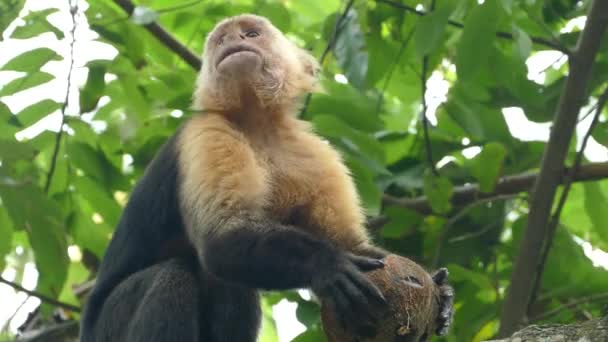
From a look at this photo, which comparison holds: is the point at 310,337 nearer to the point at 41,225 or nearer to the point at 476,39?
the point at 41,225

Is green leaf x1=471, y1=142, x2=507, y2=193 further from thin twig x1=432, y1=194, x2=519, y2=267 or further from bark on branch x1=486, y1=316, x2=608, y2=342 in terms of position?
bark on branch x1=486, y1=316, x2=608, y2=342

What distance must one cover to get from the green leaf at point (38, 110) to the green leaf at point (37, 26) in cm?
61

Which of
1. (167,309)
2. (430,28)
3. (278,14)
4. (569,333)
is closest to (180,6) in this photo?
(278,14)

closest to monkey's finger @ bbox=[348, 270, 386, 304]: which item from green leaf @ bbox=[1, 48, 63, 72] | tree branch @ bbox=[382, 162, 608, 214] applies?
green leaf @ bbox=[1, 48, 63, 72]

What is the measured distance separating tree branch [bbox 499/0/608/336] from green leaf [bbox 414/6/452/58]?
111 cm

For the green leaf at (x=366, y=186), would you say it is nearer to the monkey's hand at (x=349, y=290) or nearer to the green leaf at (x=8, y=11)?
the monkey's hand at (x=349, y=290)

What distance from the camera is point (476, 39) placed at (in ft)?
23.0

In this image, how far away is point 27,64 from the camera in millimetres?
7328

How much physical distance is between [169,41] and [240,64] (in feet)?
3.29

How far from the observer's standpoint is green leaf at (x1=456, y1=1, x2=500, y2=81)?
6.92 meters

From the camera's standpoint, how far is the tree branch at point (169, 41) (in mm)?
8219

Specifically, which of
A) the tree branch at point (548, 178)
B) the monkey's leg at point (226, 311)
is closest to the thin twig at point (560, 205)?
the tree branch at point (548, 178)

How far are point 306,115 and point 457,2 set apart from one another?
2.02 m

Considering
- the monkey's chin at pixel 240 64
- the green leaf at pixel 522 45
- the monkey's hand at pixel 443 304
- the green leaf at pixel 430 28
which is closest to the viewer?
the monkey's hand at pixel 443 304
